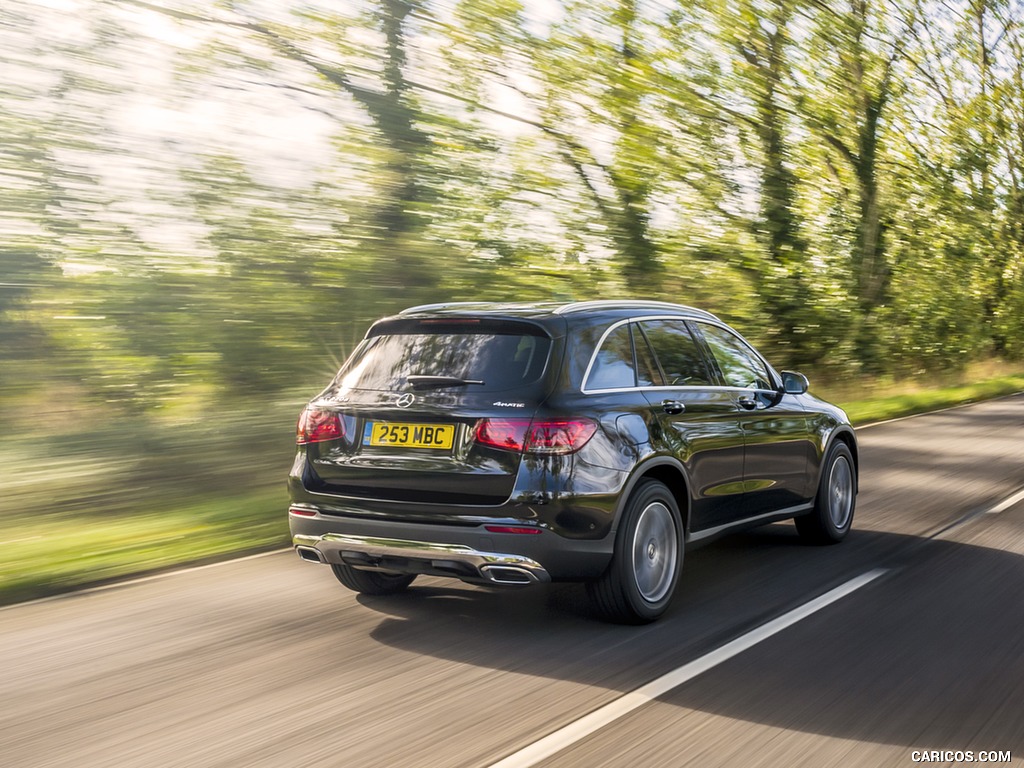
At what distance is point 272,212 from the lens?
11391mm

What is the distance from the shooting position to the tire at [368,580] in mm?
6422

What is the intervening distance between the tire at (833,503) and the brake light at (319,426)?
357 centimetres

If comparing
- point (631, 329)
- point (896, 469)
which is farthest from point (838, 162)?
point (631, 329)

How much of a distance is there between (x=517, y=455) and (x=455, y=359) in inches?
25.4

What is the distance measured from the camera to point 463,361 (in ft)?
18.4

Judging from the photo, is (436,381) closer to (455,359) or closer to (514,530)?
(455,359)

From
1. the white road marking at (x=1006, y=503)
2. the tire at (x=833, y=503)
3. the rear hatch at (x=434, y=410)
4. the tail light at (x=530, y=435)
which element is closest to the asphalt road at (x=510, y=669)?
the tire at (x=833, y=503)

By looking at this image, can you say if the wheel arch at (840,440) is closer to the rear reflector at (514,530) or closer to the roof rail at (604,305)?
the roof rail at (604,305)

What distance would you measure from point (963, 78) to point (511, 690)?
3303 centimetres

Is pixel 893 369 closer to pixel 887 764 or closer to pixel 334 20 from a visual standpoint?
pixel 334 20

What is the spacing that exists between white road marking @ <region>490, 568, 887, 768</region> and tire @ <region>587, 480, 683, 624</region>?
52 cm

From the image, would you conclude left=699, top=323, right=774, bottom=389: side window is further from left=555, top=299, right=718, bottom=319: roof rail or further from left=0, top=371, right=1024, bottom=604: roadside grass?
left=0, top=371, right=1024, bottom=604: roadside grass

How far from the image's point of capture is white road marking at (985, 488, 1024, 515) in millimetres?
9281

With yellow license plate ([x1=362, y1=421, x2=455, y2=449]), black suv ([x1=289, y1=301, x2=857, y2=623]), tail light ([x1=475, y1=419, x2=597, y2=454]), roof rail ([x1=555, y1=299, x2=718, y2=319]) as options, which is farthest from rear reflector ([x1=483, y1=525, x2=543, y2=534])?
roof rail ([x1=555, y1=299, x2=718, y2=319])
